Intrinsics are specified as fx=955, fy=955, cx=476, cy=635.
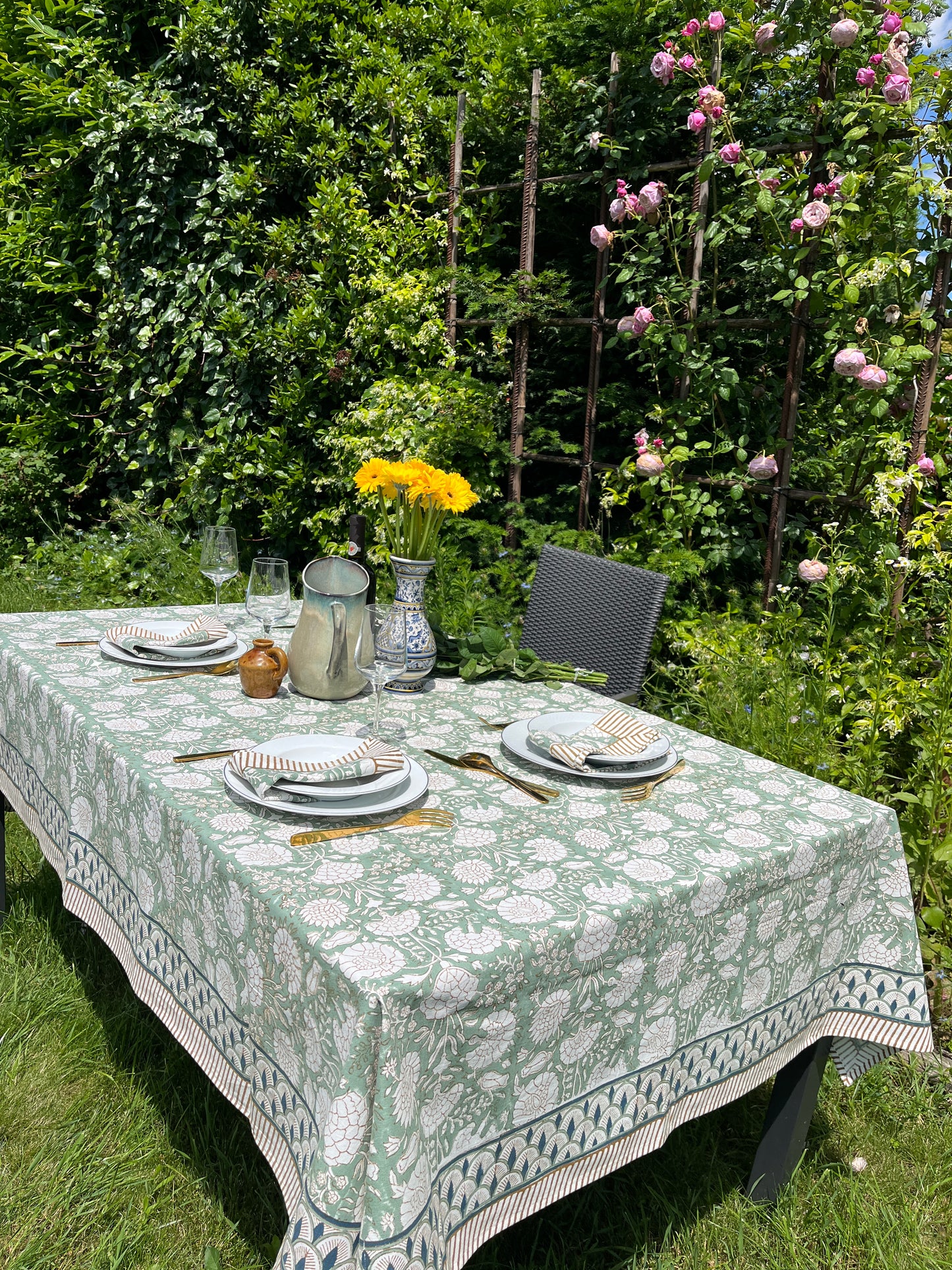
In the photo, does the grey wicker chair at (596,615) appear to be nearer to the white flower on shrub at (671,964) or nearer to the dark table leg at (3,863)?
the white flower on shrub at (671,964)

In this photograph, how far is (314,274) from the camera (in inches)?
179

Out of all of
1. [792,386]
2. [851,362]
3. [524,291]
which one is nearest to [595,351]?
[524,291]

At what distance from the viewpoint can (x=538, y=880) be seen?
1.09 m

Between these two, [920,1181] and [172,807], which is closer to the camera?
[172,807]

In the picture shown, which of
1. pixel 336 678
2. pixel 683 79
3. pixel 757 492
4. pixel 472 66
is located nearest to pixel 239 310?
pixel 472 66

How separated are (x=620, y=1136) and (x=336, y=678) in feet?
2.82

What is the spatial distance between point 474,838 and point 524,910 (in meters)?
0.18

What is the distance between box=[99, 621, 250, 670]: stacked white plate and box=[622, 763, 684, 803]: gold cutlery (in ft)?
2.84

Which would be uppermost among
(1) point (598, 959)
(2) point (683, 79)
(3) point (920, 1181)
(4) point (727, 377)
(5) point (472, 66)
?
(5) point (472, 66)

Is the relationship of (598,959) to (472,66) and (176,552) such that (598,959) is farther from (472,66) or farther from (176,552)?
(472,66)

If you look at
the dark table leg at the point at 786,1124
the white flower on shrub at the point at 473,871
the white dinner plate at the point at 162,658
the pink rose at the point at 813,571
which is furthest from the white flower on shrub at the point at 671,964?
the pink rose at the point at 813,571

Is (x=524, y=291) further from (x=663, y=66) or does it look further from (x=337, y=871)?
(x=337, y=871)

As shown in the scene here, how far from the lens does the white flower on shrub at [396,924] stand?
0.95 m

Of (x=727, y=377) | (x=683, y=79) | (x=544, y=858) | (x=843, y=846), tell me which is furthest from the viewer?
→ (x=683, y=79)
